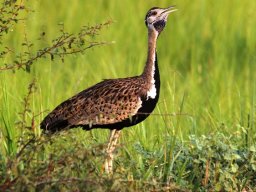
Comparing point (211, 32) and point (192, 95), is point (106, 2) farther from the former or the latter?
point (192, 95)

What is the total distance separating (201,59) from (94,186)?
4.62m

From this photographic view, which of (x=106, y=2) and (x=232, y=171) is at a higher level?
(x=106, y=2)

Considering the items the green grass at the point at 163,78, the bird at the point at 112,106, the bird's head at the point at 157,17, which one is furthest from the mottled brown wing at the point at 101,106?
the bird's head at the point at 157,17

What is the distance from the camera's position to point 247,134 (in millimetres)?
5621

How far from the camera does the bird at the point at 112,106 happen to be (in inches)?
214

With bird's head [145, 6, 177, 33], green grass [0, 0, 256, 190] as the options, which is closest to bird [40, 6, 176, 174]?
green grass [0, 0, 256, 190]

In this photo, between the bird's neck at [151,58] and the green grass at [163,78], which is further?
the bird's neck at [151,58]

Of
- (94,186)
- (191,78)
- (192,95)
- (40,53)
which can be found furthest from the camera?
(191,78)

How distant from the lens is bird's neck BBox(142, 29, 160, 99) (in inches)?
218

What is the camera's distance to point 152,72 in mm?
5656

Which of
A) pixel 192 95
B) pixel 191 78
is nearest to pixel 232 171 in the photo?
pixel 192 95

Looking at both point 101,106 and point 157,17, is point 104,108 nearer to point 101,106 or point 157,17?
point 101,106

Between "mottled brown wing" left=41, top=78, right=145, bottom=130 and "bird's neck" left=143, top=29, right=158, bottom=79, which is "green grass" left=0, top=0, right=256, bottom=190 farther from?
"bird's neck" left=143, top=29, right=158, bottom=79

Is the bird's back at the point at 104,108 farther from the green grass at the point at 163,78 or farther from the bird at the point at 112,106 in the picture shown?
the green grass at the point at 163,78
